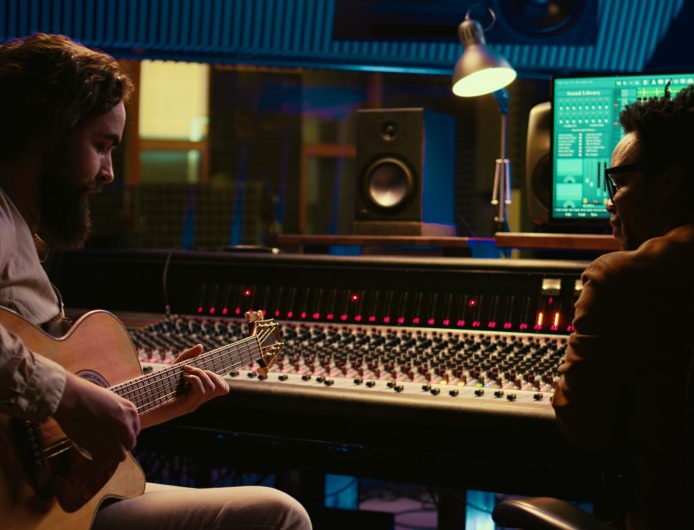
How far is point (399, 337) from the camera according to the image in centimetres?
219

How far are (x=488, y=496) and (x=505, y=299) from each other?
0.69 meters

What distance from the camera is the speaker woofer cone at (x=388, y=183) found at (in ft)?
9.37

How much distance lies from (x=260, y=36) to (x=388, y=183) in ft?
3.66

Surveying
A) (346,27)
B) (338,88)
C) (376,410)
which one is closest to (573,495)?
(376,410)

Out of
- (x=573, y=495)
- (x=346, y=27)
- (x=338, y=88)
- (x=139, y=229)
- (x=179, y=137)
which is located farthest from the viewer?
(x=179, y=137)

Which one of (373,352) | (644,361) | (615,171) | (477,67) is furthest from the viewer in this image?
(477,67)

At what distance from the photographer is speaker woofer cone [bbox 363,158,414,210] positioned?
286 cm

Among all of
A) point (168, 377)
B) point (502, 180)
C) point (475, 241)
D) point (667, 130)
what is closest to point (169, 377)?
point (168, 377)

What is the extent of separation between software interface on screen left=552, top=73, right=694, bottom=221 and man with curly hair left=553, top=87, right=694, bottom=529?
3.45ft

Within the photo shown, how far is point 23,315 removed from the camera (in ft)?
4.91

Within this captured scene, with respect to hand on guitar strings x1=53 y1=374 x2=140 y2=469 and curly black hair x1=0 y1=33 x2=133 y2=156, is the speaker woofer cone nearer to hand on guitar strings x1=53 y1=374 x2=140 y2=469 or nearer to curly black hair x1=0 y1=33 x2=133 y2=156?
curly black hair x1=0 y1=33 x2=133 y2=156

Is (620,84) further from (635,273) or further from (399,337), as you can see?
(635,273)

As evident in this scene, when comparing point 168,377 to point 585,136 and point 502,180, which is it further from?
point 502,180

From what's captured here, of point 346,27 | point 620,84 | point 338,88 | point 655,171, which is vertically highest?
point 338,88
